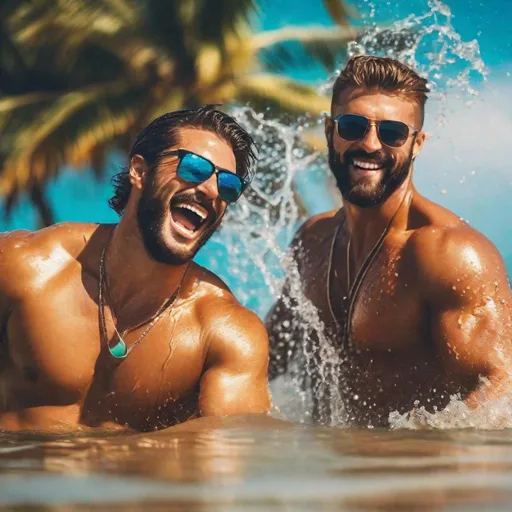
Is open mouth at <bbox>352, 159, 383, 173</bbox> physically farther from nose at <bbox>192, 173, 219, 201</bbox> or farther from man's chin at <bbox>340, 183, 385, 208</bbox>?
nose at <bbox>192, 173, 219, 201</bbox>

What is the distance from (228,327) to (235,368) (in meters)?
0.18

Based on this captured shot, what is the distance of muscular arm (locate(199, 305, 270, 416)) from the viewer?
4055mm

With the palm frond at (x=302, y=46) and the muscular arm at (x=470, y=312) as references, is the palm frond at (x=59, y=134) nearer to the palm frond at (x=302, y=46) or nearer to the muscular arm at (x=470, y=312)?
the palm frond at (x=302, y=46)

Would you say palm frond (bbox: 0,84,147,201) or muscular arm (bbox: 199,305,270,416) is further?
palm frond (bbox: 0,84,147,201)

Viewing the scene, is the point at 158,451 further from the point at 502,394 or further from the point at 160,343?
the point at 502,394

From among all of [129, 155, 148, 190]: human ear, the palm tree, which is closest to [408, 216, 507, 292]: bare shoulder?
[129, 155, 148, 190]: human ear

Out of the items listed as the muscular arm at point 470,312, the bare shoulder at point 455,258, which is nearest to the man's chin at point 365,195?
the bare shoulder at point 455,258

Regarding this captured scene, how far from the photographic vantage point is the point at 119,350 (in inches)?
167

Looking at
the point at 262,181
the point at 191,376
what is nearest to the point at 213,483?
the point at 191,376

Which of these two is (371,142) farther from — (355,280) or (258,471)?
(258,471)

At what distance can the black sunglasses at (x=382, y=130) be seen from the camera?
4.88 m

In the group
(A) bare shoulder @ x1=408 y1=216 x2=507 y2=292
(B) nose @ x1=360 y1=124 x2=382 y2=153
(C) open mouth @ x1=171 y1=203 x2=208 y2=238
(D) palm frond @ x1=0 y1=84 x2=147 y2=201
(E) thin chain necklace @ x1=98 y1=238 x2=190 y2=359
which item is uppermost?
(D) palm frond @ x1=0 y1=84 x2=147 y2=201

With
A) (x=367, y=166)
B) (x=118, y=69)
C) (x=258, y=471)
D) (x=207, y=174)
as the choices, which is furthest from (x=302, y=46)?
(x=258, y=471)

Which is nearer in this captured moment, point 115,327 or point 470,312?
point 115,327
